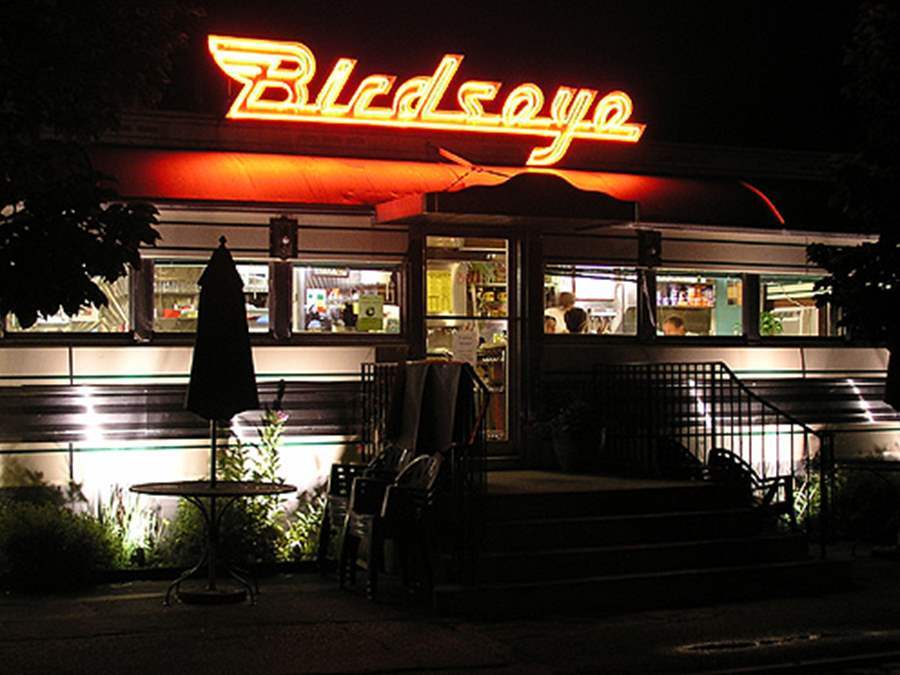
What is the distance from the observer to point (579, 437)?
14.8 m

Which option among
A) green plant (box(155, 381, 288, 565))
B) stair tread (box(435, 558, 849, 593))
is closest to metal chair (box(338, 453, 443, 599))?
stair tread (box(435, 558, 849, 593))

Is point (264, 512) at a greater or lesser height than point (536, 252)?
lesser

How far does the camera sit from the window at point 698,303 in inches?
651

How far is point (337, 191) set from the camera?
1475 cm

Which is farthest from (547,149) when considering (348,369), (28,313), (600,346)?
(28,313)

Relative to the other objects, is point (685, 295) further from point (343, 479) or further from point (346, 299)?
point (343, 479)

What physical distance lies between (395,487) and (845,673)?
3.78m

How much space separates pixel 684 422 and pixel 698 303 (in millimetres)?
1539

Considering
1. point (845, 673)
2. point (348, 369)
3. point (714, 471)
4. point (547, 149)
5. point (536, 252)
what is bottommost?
point (845, 673)

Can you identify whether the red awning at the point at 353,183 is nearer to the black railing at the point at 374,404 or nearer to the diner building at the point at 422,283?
the diner building at the point at 422,283

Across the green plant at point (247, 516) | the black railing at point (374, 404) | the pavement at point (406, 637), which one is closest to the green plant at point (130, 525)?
the green plant at point (247, 516)

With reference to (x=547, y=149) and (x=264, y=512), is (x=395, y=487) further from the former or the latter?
(x=547, y=149)

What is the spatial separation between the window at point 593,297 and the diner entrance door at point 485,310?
466 millimetres

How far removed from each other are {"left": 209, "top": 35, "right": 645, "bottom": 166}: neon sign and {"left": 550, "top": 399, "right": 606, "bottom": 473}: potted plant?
8.97 ft
